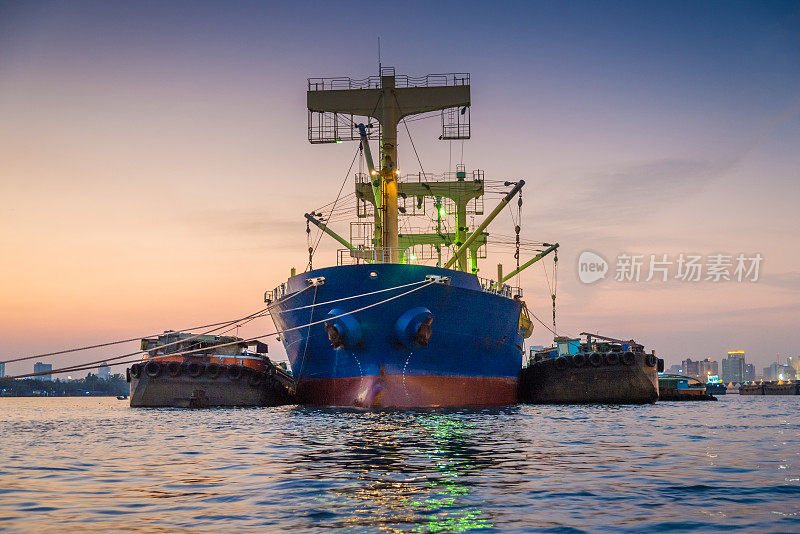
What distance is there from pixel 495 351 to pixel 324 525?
1157 inches

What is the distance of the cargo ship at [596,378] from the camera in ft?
151

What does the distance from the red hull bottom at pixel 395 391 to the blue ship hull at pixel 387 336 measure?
0.14 ft

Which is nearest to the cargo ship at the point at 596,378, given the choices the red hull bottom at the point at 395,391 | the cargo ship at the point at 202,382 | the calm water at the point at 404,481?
the red hull bottom at the point at 395,391

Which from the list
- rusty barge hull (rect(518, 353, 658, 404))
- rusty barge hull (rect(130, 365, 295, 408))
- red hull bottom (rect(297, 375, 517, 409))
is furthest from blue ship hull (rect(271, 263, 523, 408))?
rusty barge hull (rect(518, 353, 658, 404))

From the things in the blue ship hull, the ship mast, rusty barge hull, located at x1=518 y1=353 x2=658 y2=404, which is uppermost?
the ship mast

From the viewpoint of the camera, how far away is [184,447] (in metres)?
17.7

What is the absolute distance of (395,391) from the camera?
30.0m

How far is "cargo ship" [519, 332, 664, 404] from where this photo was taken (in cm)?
4591

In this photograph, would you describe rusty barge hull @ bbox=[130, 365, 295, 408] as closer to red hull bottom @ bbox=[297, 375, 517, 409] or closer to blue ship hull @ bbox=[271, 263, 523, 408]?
red hull bottom @ bbox=[297, 375, 517, 409]

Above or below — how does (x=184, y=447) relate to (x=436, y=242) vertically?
below

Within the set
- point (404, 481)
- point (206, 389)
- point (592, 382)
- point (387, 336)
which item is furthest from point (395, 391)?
point (592, 382)

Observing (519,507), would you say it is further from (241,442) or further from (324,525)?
(241,442)

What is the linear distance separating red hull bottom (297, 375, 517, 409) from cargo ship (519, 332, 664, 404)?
1286 centimetres

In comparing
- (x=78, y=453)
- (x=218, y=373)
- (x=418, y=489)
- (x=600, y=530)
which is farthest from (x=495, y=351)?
(x=600, y=530)
